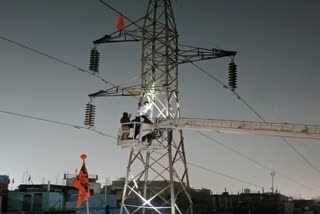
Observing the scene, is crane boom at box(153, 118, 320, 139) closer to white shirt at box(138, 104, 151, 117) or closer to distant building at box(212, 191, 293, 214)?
white shirt at box(138, 104, 151, 117)

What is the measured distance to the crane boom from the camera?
17891 mm

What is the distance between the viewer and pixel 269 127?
18.5 m

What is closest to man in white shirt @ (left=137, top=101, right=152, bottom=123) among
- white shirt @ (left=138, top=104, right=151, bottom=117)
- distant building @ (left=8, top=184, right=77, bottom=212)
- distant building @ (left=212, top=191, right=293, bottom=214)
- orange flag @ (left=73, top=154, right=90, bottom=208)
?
white shirt @ (left=138, top=104, right=151, bottom=117)

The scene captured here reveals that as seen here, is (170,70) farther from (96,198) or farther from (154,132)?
(96,198)

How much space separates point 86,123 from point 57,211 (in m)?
30.0

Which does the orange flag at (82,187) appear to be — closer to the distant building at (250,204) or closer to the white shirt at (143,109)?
the white shirt at (143,109)

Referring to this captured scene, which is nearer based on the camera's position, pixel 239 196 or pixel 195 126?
pixel 195 126

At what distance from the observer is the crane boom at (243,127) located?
1789 cm

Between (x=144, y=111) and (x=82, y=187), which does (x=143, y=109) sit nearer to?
(x=144, y=111)

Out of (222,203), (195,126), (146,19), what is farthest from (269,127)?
(222,203)

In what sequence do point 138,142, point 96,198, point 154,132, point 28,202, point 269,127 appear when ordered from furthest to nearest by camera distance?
1. point 96,198
2. point 28,202
3. point 154,132
4. point 138,142
5. point 269,127

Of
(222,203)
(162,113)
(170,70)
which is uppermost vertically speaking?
(170,70)

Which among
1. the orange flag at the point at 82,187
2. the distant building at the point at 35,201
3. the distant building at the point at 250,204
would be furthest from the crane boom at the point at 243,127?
the distant building at the point at 250,204

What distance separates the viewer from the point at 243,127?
19312 millimetres
